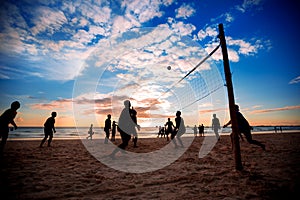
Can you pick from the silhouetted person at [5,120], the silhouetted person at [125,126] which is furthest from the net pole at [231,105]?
the silhouetted person at [5,120]

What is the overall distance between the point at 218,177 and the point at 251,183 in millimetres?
638

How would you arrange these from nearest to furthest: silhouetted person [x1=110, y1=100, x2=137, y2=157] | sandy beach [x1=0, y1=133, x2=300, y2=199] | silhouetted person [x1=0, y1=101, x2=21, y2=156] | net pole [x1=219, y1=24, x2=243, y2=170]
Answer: sandy beach [x1=0, y1=133, x2=300, y2=199]
net pole [x1=219, y1=24, x2=243, y2=170]
silhouetted person [x1=0, y1=101, x2=21, y2=156]
silhouetted person [x1=110, y1=100, x2=137, y2=157]

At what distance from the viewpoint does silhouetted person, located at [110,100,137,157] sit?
18.2ft

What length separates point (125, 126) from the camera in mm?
5699

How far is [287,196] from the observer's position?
7.67ft

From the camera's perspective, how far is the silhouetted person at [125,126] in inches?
218

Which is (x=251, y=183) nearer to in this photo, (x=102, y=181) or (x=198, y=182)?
(x=198, y=182)

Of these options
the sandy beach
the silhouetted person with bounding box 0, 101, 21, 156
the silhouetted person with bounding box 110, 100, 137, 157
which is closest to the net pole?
the sandy beach

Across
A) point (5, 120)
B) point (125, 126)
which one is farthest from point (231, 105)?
point (5, 120)

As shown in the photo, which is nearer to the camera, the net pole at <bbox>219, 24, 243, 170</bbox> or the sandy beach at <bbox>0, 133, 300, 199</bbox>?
the sandy beach at <bbox>0, 133, 300, 199</bbox>

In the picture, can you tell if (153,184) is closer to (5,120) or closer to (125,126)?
(125,126)

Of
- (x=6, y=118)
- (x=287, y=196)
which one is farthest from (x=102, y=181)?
(x=6, y=118)

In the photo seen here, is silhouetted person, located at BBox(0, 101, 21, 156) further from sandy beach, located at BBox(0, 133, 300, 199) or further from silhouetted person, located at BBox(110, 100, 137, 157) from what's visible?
silhouetted person, located at BBox(110, 100, 137, 157)

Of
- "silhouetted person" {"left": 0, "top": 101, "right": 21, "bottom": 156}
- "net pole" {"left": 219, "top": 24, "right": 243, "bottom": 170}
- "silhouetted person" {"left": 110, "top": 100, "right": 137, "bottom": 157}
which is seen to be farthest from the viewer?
"silhouetted person" {"left": 110, "top": 100, "right": 137, "bottom": 157}
